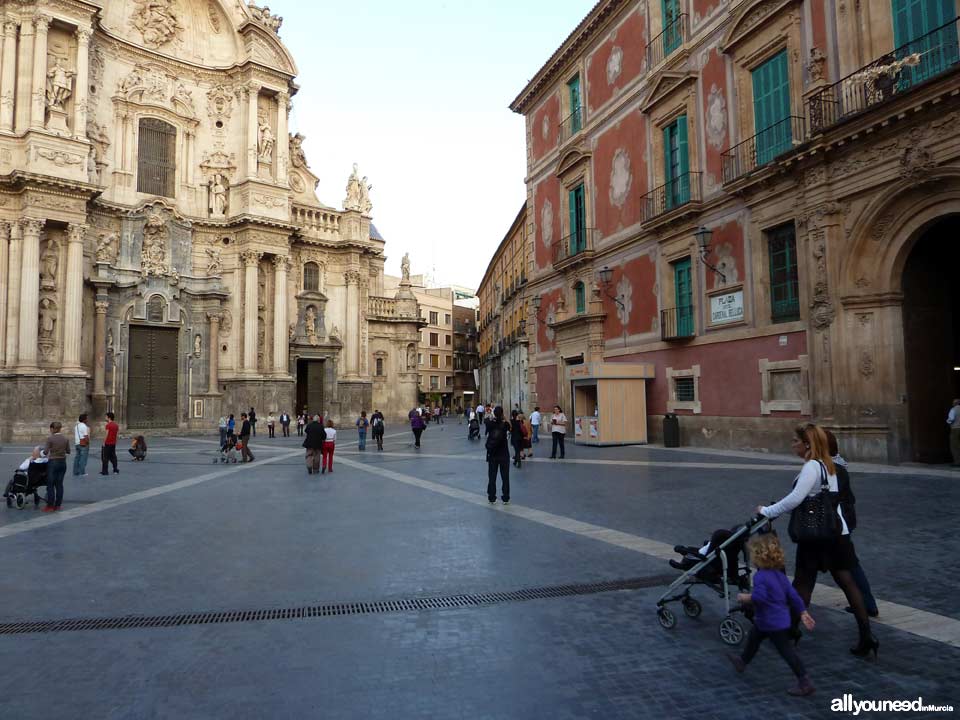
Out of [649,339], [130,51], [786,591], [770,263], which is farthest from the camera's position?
[130,51]

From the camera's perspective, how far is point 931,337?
14.5m

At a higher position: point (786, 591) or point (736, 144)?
point (736, 144)

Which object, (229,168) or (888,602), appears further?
(229,168)

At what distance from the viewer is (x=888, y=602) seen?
527 centimetres

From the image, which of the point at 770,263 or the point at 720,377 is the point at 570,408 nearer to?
the point at 720,377

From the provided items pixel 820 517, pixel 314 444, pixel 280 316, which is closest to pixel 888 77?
pixel 820 517

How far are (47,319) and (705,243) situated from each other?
2522 centimetres

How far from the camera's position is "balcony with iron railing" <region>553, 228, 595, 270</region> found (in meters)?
26.0

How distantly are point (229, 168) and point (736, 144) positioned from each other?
83.8 ft

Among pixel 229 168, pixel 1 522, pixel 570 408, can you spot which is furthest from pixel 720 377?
pixel 229 168

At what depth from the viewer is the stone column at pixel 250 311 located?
3188cm

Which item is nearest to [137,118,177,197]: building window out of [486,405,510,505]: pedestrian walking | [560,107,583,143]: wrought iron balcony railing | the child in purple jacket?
[560,107,583,143]: wrought iron balcony railing

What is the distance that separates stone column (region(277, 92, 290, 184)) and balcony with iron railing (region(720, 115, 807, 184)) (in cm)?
2342

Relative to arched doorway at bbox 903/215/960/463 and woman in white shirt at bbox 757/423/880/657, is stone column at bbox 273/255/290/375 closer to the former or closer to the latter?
arched doorway at bbox 903/215/960/463
